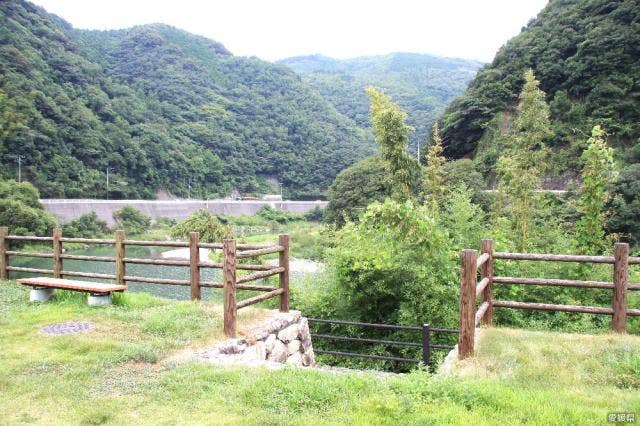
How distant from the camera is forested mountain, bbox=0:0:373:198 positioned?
2432 inches

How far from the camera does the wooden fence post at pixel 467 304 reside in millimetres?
4809

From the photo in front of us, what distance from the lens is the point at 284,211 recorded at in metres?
74.4

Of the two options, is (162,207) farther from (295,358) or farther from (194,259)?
(295,358)

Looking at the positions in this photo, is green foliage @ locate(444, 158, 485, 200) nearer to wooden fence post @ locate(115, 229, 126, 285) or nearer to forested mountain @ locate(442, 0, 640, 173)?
forested mountain @ locate(442, 0, 640, 173)

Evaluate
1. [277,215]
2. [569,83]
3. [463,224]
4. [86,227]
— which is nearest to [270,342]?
[463,224]

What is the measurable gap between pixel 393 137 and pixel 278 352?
12.3 m

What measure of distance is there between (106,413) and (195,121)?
106 meters

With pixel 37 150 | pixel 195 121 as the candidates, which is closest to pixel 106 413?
pixel 37 150

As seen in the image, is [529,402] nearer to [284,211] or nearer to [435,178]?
[435,178]

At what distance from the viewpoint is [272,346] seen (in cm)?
623

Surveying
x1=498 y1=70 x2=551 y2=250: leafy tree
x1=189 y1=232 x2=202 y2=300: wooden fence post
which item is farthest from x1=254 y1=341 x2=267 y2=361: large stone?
x1=498 y1=70 x2=551 y2=250: leafy tree

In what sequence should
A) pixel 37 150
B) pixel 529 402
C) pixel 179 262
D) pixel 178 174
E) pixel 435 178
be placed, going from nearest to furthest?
pixel 529 402, pixel 179 262, pixel 435 178, pixel 37 150, pixel 178 174

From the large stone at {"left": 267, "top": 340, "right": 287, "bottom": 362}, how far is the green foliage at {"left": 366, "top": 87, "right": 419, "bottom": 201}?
37.9ft

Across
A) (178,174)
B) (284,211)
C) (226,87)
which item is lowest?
(284,211)
